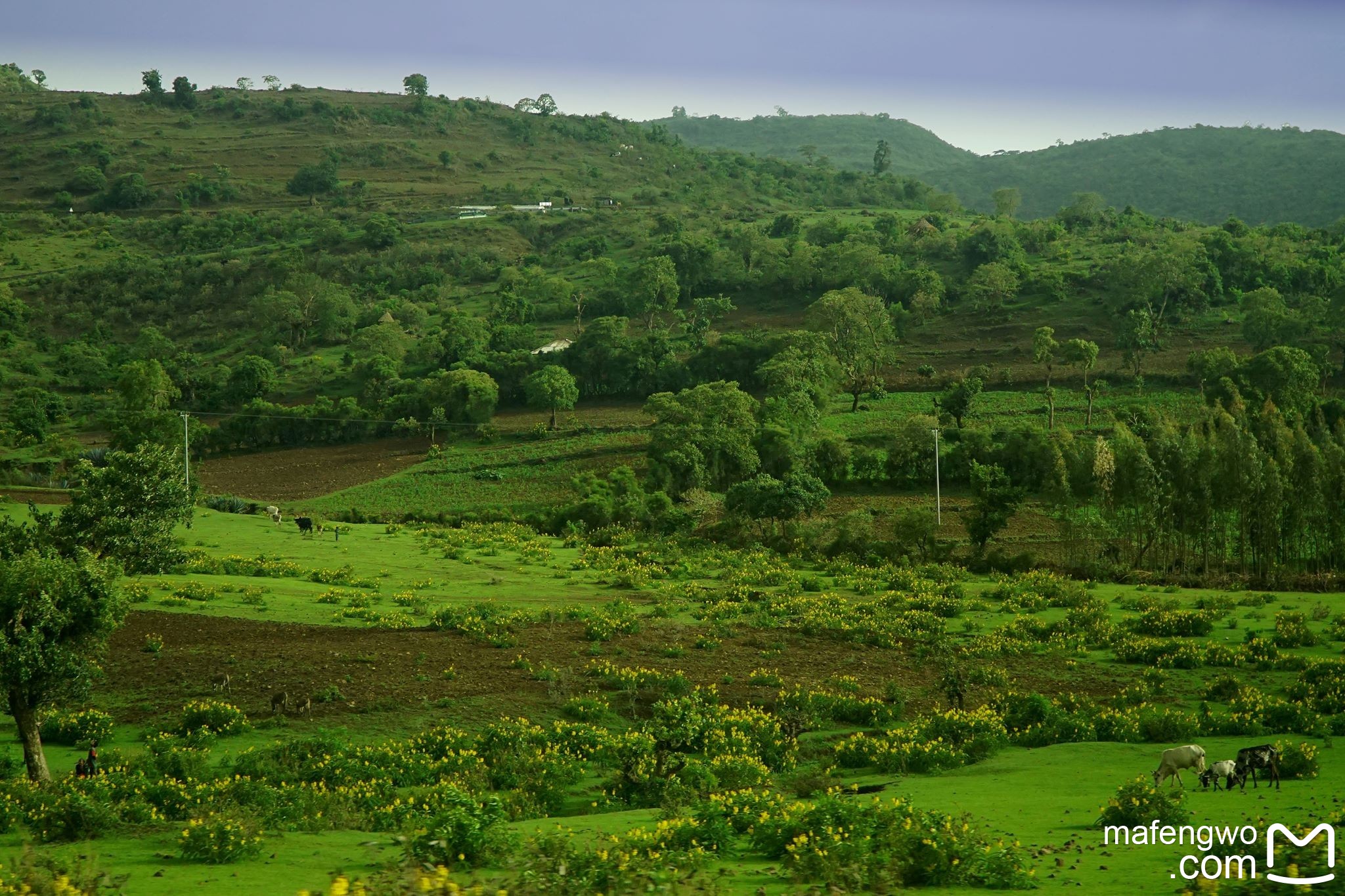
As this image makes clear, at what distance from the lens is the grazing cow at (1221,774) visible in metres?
14.8

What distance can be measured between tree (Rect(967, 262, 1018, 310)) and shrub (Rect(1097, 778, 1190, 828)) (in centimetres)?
7781

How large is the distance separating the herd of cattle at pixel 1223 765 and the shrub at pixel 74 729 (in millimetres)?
17581

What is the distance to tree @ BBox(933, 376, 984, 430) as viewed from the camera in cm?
6034

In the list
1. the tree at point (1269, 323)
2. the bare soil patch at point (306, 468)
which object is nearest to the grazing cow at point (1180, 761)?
the bare soil patch at point (306, 468)

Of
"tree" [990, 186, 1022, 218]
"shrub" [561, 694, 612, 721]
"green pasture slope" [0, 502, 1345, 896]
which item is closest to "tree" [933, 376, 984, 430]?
"green pasture slope" [0, 502, 1345, 896]

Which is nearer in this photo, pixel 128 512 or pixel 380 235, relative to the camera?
pixel 128 512

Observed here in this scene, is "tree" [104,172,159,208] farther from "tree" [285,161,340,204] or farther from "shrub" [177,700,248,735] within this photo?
"shrub" [177,700,248,735]

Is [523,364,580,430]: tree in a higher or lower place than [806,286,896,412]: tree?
lower

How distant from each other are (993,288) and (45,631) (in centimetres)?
7962

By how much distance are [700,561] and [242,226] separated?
98490mm

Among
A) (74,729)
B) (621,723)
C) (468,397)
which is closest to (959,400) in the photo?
(468,397)

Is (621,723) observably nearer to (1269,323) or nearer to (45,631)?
(45,631)

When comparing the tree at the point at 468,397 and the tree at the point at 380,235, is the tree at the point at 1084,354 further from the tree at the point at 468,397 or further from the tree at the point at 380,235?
the tree at the point at 380,235

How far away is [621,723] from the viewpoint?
22688mm
